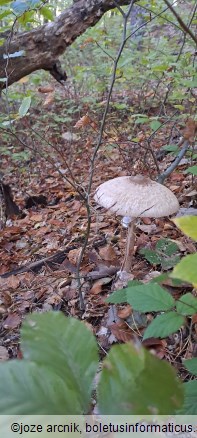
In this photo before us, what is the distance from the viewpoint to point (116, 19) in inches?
439

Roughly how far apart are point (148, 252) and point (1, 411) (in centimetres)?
184

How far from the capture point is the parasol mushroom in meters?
1.82

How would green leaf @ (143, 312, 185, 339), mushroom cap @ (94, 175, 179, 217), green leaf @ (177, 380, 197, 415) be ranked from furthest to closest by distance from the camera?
mushroom cap @ (94, 175, 179, 217) < green leaf @ (143, 312, 185, 339) < green leaf @ (177, 380, 197, 415)

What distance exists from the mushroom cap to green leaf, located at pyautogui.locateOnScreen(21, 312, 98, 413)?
1.32m

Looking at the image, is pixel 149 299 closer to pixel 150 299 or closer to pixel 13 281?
pixel 150 299

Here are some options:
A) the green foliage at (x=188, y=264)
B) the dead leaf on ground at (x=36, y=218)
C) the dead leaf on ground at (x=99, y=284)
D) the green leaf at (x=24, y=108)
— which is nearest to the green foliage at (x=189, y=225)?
the green foliage at (x=188, y=264)

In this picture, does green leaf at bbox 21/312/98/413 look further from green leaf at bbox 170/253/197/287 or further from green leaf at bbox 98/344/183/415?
green leaf at bbox 170/253/197/287

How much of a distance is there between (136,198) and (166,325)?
0.74 metres

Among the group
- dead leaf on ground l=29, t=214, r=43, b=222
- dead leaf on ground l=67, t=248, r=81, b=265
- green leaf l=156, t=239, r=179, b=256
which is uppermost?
green leaf l=156, t=239, r=179, b=256

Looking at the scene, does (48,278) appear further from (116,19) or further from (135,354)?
(116,19)

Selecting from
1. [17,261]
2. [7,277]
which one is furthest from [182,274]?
[17,261]

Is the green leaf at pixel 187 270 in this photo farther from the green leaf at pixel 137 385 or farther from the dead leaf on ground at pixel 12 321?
the dead leaf on ground at pixel 12 321

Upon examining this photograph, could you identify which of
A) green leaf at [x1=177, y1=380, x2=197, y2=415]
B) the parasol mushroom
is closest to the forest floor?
the parasol mushroom

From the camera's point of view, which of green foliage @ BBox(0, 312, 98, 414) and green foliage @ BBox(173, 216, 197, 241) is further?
green foliage @ BBox(173, 216, 197, 241)
